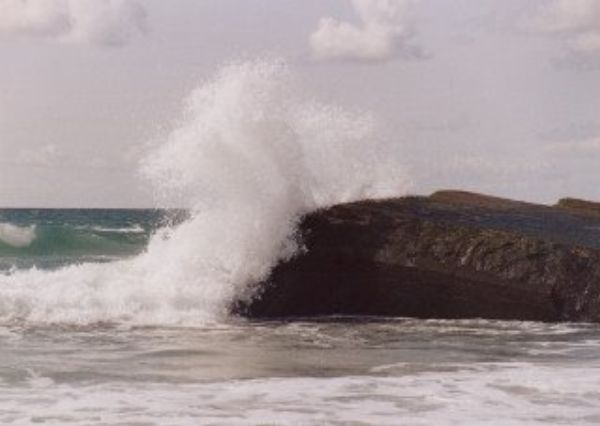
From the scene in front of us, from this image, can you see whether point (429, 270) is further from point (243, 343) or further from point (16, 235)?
point (16, 235)

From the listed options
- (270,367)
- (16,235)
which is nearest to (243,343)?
(270,367)

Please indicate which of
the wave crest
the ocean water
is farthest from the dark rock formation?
the wave crest

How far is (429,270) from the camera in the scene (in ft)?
38.8

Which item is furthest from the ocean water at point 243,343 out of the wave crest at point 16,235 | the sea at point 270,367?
the wave crest at point 16,235

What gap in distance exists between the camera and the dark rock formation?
11586 millimetres

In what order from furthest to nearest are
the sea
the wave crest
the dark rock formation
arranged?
1. the wave crest
2. the dark rock formation
3. the sea

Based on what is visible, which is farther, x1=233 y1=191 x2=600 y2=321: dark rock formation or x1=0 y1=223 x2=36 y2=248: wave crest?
x1=0 y1=223 x2=36 y2=248: wave crest

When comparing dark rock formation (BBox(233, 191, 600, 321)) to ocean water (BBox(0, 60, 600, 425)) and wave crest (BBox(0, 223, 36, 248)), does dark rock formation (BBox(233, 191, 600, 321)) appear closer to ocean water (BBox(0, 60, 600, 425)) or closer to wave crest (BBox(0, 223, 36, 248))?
ocean water (BBox(0, 60, 600, 425))

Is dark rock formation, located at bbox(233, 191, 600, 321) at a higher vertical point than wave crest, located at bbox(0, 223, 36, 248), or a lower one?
lower

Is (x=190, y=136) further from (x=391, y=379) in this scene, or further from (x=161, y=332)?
(x=391, y=379)

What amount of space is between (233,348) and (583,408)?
12.2ft

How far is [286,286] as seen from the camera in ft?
41.0

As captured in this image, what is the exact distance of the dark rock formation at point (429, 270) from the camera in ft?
38.0

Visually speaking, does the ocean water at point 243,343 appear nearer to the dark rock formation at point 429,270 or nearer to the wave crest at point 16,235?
the dark rock formation at point 429,270
